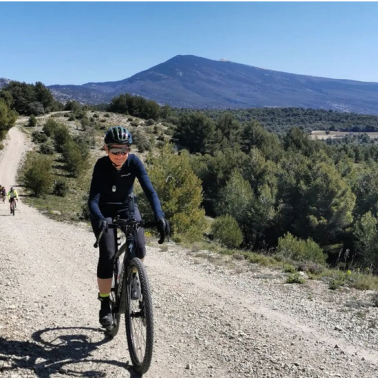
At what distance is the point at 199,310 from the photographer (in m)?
6.21

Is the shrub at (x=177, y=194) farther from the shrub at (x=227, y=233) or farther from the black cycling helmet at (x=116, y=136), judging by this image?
the black cycling helmet at (x=116, y=136)

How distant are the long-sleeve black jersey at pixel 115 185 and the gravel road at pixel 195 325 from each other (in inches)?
66.7

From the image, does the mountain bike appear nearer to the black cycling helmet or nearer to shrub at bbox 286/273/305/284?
the black cycling helmet

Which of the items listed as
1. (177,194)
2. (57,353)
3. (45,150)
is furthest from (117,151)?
(45,150)

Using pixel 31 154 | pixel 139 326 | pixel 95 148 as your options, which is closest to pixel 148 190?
pixel 139 326

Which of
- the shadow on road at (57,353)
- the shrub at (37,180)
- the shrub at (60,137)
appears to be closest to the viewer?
the shadow on road at (57,353)

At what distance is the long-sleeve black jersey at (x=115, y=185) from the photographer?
179 inches

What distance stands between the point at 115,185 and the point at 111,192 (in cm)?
10

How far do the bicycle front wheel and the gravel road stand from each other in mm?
244

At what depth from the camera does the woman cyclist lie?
175 inches

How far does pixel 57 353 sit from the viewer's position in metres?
4.51

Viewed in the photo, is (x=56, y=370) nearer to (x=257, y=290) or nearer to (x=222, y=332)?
(x=222, y=332)

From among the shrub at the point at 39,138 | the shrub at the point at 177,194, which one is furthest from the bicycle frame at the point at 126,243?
the shrub at the point at 39,138

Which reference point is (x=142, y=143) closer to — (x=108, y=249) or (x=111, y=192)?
(x=111, y=192)
